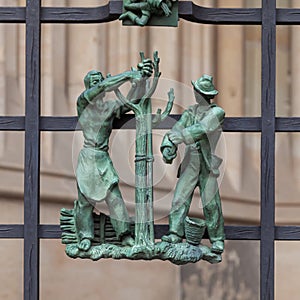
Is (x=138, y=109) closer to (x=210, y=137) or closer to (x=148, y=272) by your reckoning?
(x=210, y=137)

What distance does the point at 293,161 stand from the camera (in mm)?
5602

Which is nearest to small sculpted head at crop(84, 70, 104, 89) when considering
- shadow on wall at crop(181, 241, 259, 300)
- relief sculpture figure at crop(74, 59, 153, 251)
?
relief sculpture figure at crop(74, 59, 153, 251)

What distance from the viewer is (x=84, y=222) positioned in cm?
400

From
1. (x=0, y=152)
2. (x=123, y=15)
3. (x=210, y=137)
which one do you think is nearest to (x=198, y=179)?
(x=210, y=137)

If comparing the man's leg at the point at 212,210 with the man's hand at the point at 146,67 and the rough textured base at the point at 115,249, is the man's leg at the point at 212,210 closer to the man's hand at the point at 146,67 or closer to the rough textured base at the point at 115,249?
the rough textured base at the point at 115,249

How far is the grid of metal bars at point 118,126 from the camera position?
406 centimetres

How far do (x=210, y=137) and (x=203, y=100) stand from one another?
0.25 feet

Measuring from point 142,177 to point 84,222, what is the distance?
0.48 ft

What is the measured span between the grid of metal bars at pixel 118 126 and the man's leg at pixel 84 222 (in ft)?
0.26

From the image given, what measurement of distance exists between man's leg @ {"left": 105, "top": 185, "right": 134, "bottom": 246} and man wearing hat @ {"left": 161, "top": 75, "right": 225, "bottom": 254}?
7 cm

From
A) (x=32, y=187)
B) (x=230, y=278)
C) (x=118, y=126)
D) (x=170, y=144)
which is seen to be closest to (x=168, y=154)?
(x=170, y=144)

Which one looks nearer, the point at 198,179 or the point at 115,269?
the point at 198,179

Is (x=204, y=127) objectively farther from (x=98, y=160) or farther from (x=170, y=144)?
(x=98, y=160)

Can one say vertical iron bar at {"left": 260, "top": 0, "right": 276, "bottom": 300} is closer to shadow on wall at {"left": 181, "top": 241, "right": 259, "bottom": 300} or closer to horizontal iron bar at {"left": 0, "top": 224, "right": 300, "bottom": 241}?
horizontal iron bar at {"left": 0, "top": 224, "right": 300, "bottom": 241}
